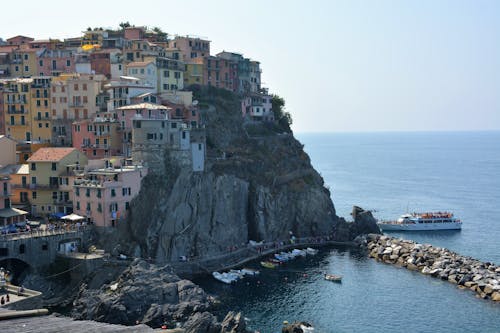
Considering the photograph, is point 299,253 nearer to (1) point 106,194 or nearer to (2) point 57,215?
(1) point 106,194

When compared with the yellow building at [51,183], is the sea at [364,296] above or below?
below

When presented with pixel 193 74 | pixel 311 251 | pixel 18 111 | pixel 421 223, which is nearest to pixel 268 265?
pixel 311 251

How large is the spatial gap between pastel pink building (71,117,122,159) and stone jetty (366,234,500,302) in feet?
127

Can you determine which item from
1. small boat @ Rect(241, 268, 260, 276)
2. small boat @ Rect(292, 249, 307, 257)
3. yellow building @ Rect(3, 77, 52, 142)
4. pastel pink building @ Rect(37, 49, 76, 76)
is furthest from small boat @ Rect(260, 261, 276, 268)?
pastel pink building @ Rect(37, 49, 76, 76)

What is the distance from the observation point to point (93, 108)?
96375 millimetres

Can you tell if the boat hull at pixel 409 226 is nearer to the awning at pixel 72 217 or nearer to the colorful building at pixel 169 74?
the colorful building at pixel 169 74

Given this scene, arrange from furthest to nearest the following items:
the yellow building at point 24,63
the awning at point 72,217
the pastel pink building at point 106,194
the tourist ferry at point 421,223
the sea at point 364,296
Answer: the tourist ferry at point 421,223, the yellow building at point 24,63, the pastel pink building at point 106,194, the awning at point 72,217, the sea at point 364,296

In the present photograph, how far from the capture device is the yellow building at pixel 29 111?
97.1 m

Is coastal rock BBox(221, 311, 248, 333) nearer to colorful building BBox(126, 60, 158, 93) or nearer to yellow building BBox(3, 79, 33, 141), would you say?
colorful building BBox(126, 60, 158, 93)

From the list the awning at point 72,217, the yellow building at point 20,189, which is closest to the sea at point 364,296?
the awning at point 72,217

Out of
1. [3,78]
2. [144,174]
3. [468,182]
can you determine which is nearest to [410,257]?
[144,174]

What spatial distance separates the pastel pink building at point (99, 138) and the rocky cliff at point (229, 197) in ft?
30.0

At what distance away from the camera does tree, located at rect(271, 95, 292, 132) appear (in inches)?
4761

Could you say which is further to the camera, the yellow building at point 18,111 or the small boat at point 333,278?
the yellow building at point 18,111
